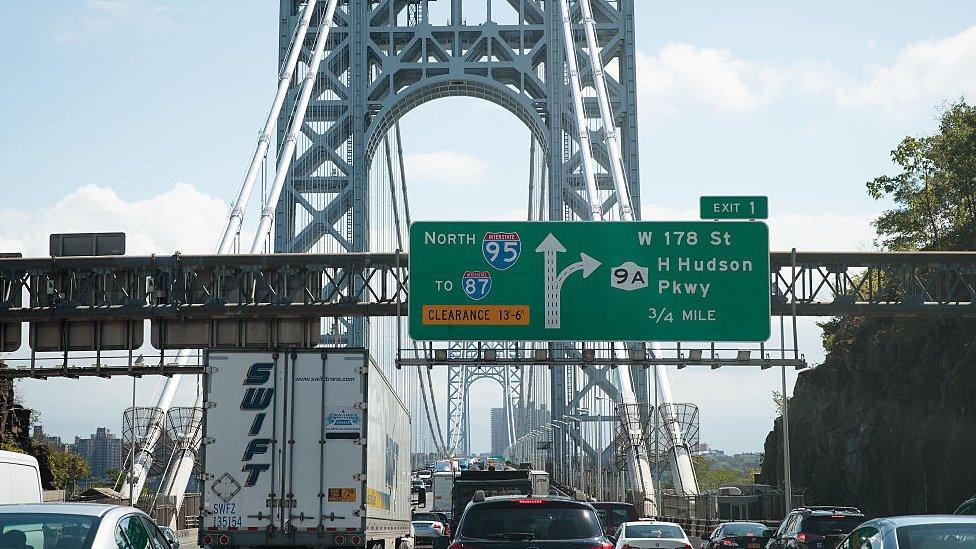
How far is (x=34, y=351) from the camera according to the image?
36312 millimetres

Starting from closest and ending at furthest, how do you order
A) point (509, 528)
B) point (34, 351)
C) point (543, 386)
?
1. point (509, 528)
2. point (34, 351)
3. point (543, 386)

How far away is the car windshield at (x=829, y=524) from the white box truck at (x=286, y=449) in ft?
25.2

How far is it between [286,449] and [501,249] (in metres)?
12.3

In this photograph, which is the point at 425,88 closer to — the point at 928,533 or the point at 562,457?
the point at 562,457

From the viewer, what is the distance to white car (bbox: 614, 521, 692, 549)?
70.5 feet

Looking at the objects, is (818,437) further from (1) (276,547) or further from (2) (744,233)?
(1) (276,547)

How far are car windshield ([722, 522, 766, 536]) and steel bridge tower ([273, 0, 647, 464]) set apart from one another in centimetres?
4061

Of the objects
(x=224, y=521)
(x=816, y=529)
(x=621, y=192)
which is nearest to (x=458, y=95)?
(x=621, y=192)

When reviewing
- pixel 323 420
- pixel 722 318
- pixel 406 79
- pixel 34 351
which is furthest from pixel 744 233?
pixel 406 79

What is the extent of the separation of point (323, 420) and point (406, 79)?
56.2 m

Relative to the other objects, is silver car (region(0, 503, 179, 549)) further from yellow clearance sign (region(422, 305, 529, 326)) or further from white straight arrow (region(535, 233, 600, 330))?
white straight arrow (region(535, 233, 600, 330))

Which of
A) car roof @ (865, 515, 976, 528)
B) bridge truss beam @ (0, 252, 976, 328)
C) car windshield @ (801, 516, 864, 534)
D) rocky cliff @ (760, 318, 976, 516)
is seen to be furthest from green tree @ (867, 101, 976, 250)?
car roof @ (865, 515, 976, 528)

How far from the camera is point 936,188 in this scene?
178 ft

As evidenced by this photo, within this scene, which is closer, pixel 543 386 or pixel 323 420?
pixel 323 420
